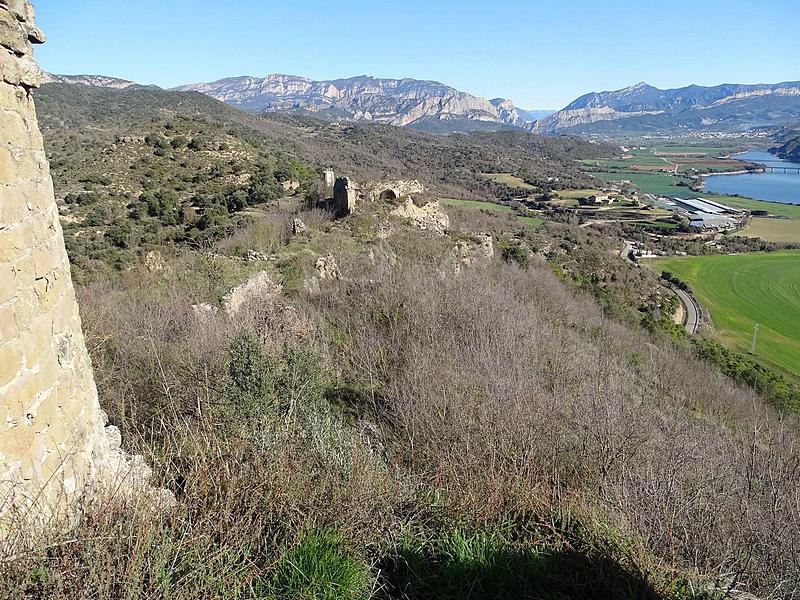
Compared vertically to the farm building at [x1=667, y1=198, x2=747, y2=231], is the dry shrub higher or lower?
higher

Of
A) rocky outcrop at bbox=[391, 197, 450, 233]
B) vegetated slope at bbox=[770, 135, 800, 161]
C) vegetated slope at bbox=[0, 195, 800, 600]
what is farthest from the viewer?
vegetated slope at bbox=[770, 135, 800, 161]

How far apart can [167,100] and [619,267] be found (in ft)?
228

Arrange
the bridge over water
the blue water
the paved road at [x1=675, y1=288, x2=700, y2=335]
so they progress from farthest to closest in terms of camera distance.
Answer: the bridge over water → the blue water → the paved road at [x1=675, y1=288, x2=700, y2=335]

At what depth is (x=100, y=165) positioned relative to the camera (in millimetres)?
32781

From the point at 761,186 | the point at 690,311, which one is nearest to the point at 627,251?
the point at 690,311

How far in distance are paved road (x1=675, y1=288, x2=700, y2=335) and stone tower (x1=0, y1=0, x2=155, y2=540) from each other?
36.4 metres

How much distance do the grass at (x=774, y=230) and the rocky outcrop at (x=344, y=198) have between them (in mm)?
62789

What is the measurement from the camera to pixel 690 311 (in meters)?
37.8

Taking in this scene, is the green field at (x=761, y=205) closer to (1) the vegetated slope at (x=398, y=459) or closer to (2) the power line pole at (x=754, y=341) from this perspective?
(2) the power line pole at (x=754, y=341)

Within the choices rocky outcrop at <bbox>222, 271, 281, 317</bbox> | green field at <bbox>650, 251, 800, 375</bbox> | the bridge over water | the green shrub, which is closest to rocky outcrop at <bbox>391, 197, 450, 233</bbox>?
the green shrub

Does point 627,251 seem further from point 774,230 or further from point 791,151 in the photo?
point 791,151

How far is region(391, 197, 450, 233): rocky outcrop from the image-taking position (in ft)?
89.5

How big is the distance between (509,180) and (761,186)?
3059 inches

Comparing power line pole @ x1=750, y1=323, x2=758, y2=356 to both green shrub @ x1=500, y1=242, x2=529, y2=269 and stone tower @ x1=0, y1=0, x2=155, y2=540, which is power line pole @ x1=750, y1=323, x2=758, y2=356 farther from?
stone tower @ x1=0, y1=0, x2=155, y2=540
